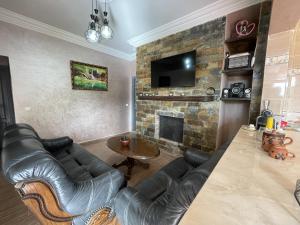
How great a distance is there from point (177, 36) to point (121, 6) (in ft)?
3.78

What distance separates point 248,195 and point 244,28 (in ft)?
7.87

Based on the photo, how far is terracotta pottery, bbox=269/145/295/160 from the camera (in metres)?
0.77

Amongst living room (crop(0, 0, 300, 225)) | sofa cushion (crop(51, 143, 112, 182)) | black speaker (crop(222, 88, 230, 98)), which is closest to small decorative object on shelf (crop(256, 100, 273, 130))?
living room (crop(0, 0, 300, 225))

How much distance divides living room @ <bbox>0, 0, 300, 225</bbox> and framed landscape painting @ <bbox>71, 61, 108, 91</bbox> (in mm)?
26

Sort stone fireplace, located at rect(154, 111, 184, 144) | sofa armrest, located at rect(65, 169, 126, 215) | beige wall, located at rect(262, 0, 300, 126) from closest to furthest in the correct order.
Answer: sofa armrest, located at rect(65, 169, 126, 215)
beige wall, located at rect(262, 0, 300, 126)
stone fireplace, located at rect(154, 111, 184, 144)

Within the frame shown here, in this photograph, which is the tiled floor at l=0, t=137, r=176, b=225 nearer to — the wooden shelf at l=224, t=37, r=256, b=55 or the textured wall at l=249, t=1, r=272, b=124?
the textured wall at l=249, t=1, r=272, b=124

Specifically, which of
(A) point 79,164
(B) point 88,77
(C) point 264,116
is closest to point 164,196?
(A) point 79,164

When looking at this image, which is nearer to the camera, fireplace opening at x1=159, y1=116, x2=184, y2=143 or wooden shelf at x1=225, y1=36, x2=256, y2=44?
wooden shelf at x1=225, y1=36, x2=256, y2=44

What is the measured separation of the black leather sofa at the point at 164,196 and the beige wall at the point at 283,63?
1.10 meters

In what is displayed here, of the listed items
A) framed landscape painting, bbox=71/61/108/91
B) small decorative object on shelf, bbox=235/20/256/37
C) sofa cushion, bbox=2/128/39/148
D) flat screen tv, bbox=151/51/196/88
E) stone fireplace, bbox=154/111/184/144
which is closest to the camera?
sofa cushion, bbox=2/128/39/148

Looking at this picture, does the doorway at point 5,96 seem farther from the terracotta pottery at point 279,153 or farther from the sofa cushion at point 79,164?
the terracotta pottery at point 279,153

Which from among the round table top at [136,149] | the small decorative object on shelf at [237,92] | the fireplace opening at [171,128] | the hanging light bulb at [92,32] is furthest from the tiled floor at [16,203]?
the hanging light bulb at [92,32]

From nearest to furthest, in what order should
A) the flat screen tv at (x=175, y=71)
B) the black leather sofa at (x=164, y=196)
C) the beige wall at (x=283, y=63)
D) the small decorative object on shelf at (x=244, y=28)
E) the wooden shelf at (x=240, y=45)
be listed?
the black leather sofa at (x=164, y=196)
the beige wall at (x=283, y=63)
the small decorative object on shelf at (x=244, y=28)
the wooden shelf at (x=240, y=45)
the flat screen tv at (x=175, y=71)

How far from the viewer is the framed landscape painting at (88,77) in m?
3.23
